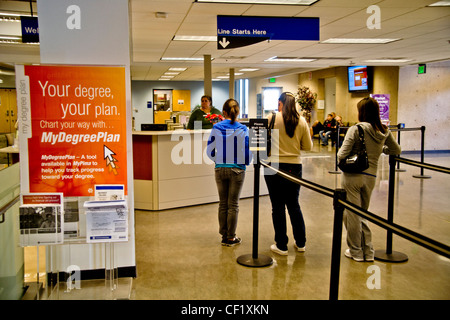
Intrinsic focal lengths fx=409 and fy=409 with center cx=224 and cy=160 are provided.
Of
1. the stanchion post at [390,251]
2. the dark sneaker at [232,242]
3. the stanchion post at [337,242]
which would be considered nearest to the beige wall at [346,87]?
the stanchion post at [390,251]

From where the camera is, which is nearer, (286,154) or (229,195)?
(286,154)

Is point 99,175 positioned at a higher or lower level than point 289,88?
lower

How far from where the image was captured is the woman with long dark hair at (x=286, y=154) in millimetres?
4012

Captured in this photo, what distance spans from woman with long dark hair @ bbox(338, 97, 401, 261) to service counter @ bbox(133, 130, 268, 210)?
2.72m

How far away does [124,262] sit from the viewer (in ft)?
11.6

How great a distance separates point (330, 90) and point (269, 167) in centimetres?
1504

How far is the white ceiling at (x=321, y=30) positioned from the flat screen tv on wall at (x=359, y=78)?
1.73 meters

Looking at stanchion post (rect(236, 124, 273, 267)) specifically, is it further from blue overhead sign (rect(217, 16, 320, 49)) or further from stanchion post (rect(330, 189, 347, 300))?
blue overhead sign (rect(217, 16, 320, 49))

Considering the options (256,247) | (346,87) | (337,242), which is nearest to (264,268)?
(256,247)

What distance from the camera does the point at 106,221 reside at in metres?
2.51

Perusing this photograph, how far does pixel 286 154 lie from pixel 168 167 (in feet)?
7.85

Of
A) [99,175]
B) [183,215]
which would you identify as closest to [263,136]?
[183,215]

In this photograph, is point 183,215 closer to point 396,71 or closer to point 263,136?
point 263,136

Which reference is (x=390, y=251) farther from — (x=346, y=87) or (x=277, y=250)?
(x=346, y=87)
